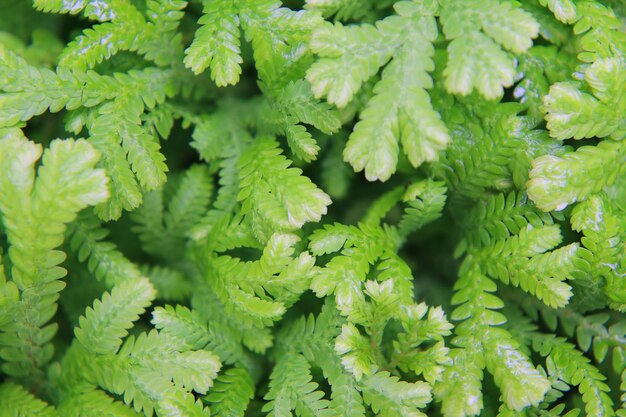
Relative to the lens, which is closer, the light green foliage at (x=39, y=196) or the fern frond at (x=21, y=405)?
the light green foliage at (x=39, y=196)

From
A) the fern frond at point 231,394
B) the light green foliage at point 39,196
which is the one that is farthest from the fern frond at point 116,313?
the fern frond at point 231,394

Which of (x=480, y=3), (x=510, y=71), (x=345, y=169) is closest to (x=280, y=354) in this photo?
(x=345, y=169)

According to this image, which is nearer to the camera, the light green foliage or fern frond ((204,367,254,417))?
the light green foliage

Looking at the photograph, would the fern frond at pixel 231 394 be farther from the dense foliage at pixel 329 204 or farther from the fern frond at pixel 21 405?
the fern frond at pixel 21 405

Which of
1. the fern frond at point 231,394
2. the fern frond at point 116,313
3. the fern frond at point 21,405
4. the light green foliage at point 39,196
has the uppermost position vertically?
the light green foliage at point 39,196

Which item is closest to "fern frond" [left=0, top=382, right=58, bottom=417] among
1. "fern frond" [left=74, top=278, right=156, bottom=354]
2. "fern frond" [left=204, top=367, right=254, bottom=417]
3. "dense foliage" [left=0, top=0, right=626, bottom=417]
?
"dense foliage" [left=0, top=0, right=626, bottom=417]

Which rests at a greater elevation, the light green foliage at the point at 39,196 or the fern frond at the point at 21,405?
the light green foliage at the point at 39,196

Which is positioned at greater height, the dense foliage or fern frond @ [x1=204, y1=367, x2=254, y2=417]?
the dense foliage

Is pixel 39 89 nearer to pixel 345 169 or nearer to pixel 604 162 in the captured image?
pixel 345 169

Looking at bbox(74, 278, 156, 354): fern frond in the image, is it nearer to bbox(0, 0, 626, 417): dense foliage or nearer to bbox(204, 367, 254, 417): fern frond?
bbox(0, 0, 626, 417): dense foliage
